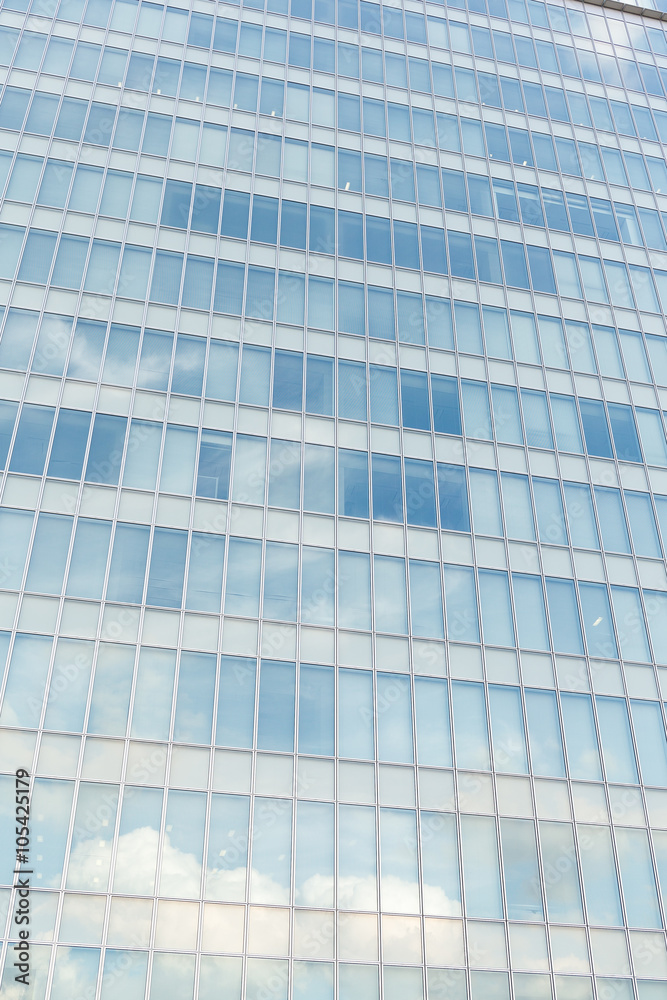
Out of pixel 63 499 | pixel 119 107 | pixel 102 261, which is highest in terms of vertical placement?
pixel 119 107

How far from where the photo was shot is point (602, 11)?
4241 centimetres

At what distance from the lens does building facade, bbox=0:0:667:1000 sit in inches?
781

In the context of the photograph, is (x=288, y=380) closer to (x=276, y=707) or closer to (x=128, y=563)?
(x=128, y=563)

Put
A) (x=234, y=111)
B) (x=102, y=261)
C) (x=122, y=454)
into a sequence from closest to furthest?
1. (x=122, y=454)
2. (x=102, y=261)
3. (x=234, y=111)

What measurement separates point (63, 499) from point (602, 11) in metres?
36.1

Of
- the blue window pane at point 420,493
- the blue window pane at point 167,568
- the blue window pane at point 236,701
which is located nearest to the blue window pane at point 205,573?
the blue window pane at point 167,568

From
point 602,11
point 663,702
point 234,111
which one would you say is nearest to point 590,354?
point 663,702

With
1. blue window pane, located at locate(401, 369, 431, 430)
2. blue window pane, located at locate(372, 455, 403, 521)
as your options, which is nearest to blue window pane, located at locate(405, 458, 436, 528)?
blue window pane, located at locate(372, 455, 403, 521)

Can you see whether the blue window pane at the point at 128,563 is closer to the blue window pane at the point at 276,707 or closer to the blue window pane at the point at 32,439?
the blue window pane at the point at 32,439

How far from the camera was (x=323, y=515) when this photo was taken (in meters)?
25.1

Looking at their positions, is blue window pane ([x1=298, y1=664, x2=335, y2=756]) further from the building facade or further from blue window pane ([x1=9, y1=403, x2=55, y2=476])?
blue window pane ([x1=9, y1=403, x2=55, y2=476])

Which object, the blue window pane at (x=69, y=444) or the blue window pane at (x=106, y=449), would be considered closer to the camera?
the blue window pane at (x=69, y=444)

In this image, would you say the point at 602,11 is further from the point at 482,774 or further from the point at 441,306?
the point at 482,774

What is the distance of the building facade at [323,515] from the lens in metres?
19.8
